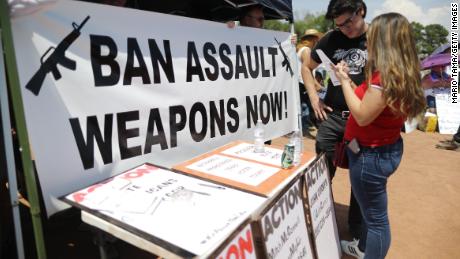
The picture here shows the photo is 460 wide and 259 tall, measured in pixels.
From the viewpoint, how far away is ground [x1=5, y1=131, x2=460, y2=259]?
8.23 feet

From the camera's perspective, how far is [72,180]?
5.20 feet

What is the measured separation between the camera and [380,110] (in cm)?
162

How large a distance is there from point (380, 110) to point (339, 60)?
98 centimetres

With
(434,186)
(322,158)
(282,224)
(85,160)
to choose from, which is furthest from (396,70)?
(434,186)

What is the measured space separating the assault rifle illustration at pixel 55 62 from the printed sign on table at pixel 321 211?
1.44 metres

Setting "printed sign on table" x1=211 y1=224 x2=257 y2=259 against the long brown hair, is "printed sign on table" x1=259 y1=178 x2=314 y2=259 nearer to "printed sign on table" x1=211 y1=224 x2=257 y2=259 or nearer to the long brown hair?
"printed sign on table" x1=211 y1=224 x2=257 y2=259

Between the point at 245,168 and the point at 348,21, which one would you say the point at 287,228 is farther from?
the point at 348,21

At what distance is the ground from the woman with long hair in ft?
3.06

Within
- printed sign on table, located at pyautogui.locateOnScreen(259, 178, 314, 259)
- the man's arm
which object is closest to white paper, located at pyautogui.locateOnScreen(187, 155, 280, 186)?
printed sign on table, located at pyautogui.locateOnScreen(259, 178, 314, 259)

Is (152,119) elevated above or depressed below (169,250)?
above

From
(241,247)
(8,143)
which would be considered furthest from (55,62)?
(241,247)

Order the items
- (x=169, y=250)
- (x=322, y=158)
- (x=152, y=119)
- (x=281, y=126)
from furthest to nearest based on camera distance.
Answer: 1. (x=281, y=126)
2. (x=322, y=158)
3. (x=152, y=119)
4. (x=169, y=250)

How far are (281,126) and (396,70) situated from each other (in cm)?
170

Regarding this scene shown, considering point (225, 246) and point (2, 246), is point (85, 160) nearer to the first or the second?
point (2, 246)
